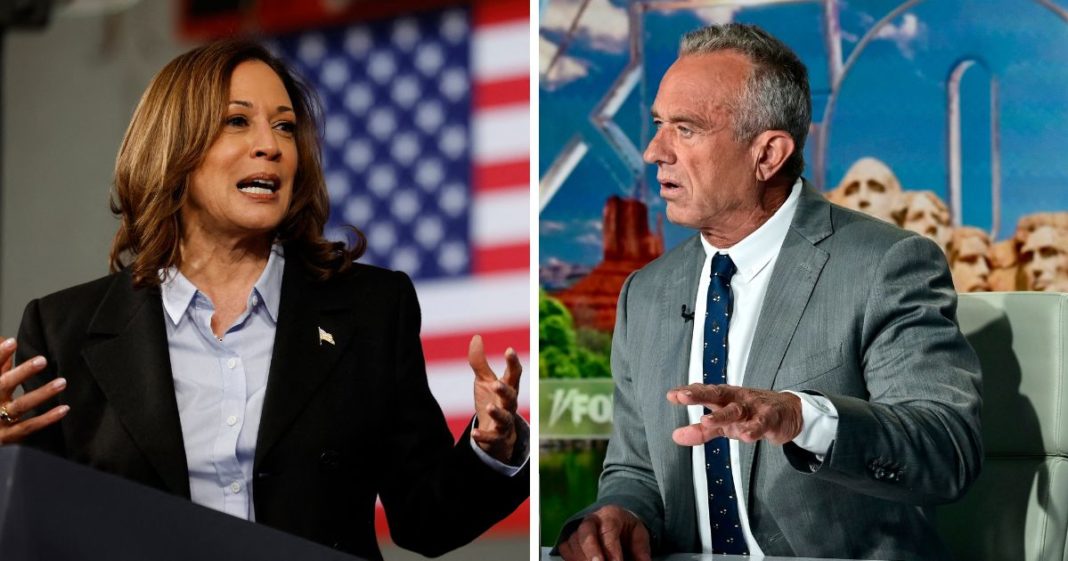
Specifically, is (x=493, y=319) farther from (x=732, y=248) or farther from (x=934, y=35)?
(x=934, y=35)

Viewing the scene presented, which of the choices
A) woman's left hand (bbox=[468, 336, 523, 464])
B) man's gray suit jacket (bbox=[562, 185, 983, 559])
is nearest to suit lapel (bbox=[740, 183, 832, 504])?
man's gray suit jacket (bbox=[562, 185, 983, 559])

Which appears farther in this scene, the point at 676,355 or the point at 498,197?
the point at 498,197

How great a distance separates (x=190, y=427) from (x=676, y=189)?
1.14 metres

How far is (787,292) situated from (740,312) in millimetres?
111

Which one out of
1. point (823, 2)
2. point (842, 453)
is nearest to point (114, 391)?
point (842, 453)

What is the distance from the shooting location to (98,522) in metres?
1.78

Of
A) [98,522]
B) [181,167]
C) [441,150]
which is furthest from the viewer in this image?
[441,150]

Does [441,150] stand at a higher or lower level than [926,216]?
higher

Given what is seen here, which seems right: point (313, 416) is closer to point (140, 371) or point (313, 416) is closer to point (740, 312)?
point (140, 371)

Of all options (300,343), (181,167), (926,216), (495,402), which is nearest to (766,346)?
(926,216)

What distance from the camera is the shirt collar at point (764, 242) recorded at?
276cm

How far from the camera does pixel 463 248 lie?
3232 mm

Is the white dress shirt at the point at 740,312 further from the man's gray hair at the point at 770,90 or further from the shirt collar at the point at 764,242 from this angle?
the man's gray hair at the point at 770,90

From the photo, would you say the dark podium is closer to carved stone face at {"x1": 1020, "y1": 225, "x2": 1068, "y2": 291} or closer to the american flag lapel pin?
the american flag lapel pin
